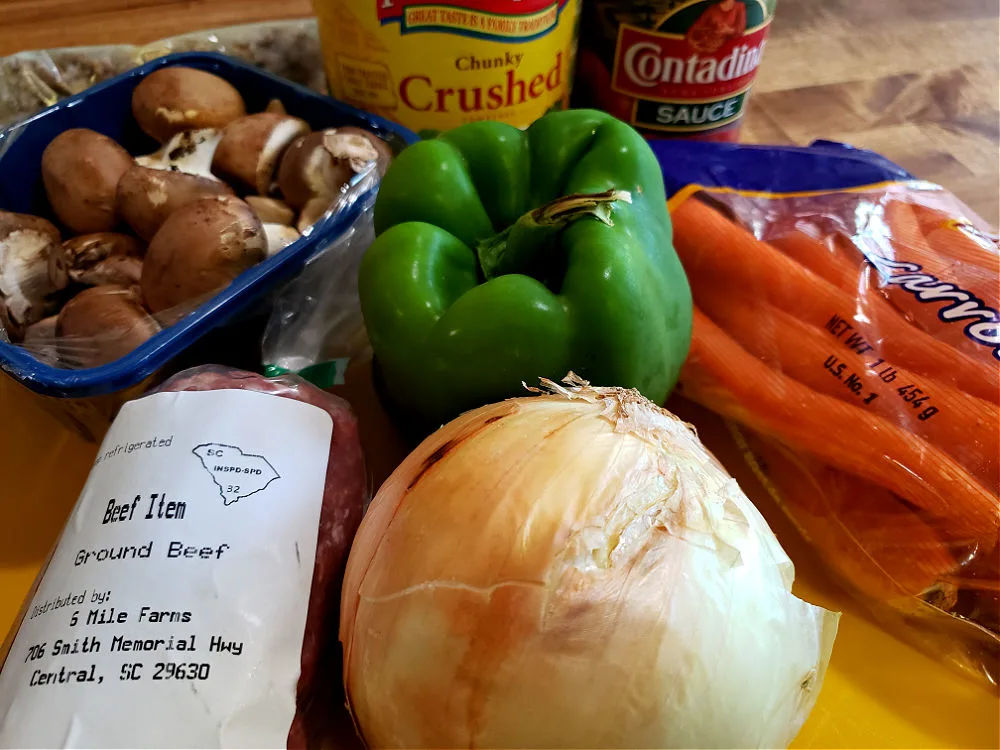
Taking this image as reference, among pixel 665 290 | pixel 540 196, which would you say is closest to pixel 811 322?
pixel 665 290

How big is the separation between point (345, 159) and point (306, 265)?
0.43ft

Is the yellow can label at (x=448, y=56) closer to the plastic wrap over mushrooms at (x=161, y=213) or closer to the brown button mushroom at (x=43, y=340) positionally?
the plastic wrap over mushrooms at (x=161, y=213)

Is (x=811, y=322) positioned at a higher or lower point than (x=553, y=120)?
lower

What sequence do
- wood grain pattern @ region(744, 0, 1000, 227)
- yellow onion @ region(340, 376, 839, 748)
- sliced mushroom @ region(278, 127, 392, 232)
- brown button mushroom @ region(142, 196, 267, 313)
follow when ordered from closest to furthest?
yellow onion @ region(340, 376, 839, 748), brown button mushroom @ region(142, 196, 267, 313), sliced mushroom @ region(278, 127, 392, 232), wood grain pattern @ region(744, 0, 1000, 227)

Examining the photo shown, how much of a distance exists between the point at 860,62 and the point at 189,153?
1.05 m

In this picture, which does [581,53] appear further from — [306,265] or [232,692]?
[232,692]

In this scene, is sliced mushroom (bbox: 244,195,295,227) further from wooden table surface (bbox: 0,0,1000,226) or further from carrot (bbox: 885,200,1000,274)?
carrot (bbox: 885,200,1000,274)

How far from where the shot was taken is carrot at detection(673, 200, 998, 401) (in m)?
0.70

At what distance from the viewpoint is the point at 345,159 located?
32.0 inches

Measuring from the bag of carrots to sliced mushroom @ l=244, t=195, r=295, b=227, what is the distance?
1.44 ft

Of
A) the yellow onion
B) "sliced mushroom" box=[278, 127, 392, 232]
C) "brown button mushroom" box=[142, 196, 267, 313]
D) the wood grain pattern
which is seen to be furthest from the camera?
the wood grain pattern

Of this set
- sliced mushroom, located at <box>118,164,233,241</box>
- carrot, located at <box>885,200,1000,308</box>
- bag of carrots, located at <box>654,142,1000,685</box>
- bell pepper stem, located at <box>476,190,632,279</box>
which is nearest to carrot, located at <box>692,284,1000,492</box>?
bag of carrots, located at <box>654,142,1000,685</box>

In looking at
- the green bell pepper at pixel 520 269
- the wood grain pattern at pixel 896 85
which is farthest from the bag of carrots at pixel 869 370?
the wood grain pattern at pixel 896 85

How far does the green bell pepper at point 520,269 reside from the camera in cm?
63
